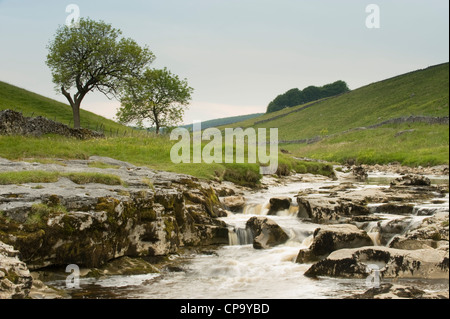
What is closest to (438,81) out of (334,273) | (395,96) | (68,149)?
(395,96)

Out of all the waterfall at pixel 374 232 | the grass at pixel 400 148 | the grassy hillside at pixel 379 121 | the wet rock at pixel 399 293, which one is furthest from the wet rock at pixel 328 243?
the grass at pixel 400 148

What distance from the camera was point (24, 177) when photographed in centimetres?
1316

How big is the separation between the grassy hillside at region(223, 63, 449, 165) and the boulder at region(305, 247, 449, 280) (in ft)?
69.2

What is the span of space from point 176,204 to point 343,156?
49.4m

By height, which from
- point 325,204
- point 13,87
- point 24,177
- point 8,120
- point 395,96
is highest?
point 395,96

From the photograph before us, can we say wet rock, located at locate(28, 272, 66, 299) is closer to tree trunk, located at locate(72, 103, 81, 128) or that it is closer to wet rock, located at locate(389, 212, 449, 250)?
wet rock, located at locate(389, 212, 449, 250)

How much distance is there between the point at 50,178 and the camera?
13492mm

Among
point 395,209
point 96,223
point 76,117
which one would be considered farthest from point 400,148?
point 96,223

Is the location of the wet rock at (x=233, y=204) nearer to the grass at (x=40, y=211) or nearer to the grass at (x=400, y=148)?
the grass at (x=40, y=211)

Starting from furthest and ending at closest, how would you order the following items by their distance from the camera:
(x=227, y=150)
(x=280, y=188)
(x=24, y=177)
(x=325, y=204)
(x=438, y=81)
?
1. (x=438, y=81)
2. (x=227, y=150)
3. (x=280, y=188)
4. (x=325, y=204)
5. (x=24, y=177)

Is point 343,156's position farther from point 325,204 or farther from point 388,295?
point 388,295

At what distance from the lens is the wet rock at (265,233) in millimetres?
14172

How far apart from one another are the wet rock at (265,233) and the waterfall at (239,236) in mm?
220

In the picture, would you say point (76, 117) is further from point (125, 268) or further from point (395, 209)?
point (125, 268)
